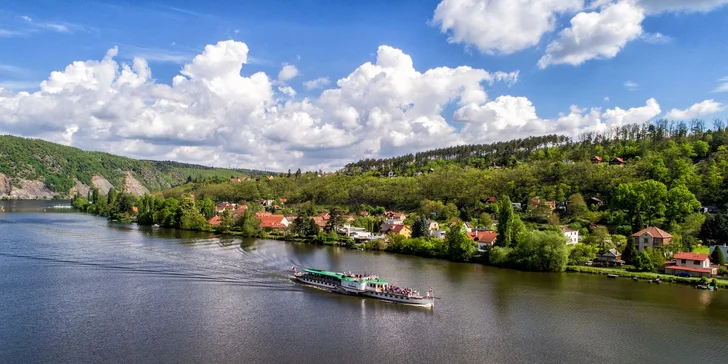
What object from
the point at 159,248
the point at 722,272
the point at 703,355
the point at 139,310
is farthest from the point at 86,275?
the point at 722,272

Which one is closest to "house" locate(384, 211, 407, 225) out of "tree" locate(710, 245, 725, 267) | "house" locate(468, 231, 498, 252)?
"house" locate(468, 231, 498, 252)

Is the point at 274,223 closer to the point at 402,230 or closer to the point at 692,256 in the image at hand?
the point at 402,230

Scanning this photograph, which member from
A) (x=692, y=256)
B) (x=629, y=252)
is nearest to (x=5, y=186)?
(x=629, y=252)

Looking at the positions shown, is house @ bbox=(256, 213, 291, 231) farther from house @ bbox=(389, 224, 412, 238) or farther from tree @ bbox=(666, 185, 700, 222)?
tree @ bbox=(666, 185, 700, 222)

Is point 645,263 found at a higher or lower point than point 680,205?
lower

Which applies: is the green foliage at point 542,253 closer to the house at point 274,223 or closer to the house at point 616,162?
A: the house at point 274,223

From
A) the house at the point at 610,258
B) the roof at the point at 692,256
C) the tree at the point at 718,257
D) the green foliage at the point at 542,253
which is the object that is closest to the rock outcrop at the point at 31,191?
the green foliage at the point at 542,253

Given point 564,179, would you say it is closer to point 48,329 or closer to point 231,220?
point 231,220
